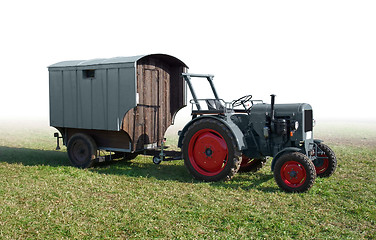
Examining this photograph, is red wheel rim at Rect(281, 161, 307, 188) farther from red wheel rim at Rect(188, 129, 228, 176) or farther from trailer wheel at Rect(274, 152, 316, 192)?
red wheel rim at Rect(188, 129, 228, 176)

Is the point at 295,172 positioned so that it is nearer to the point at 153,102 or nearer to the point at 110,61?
the point at 153,102

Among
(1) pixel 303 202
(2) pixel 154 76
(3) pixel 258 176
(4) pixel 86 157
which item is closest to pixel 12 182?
(4) pixel 86 157

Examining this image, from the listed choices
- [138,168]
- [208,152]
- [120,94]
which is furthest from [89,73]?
[208,152]

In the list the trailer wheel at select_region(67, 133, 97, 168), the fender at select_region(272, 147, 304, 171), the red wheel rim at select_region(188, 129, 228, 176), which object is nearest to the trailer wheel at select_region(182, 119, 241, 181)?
the red wheel rim at select_region(188, 129, 228, 176)

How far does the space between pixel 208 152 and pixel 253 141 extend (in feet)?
3.94

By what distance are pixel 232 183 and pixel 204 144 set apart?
123cm

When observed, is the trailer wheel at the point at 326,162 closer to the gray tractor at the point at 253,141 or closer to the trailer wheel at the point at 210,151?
the gray tractor at the point at 253,141

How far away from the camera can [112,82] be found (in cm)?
977

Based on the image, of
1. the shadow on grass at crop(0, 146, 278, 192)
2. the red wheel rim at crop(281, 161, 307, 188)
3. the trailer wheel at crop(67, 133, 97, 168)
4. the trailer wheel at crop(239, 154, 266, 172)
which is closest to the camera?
the red wheel rim at crop(281, 161, 307, 188)

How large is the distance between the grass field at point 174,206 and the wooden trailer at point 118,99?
1.23 meters

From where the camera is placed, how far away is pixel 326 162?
8906mm

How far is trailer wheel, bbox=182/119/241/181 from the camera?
8.14m

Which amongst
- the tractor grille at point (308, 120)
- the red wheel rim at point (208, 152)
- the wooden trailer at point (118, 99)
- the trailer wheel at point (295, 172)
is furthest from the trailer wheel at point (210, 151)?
the wooden trailer at point (118, 99)

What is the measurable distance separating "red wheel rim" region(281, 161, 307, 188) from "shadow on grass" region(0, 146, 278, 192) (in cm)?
40
